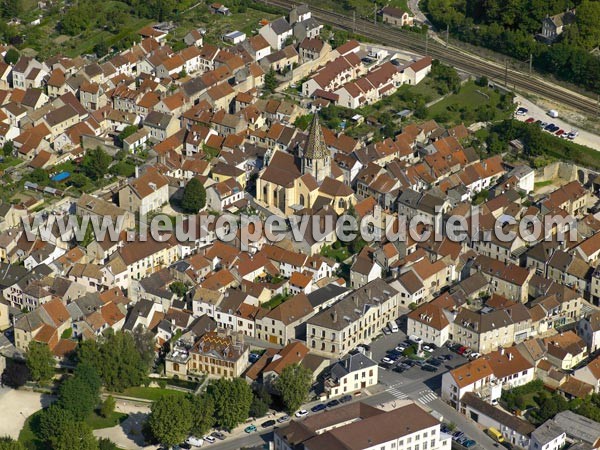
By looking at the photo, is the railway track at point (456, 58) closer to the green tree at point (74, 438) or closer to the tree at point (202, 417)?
the tree at point (202, 417)

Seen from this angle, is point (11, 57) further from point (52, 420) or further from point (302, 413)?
point (302, 413)

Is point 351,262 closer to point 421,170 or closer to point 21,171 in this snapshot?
A: point 421,170

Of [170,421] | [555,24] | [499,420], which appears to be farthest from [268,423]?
[555,24]

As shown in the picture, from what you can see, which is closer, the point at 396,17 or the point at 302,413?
the point at 302,413

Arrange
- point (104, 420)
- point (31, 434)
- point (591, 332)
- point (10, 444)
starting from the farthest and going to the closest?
point (591, 332), point (104, 420), point (31, 434), point (10, 444)

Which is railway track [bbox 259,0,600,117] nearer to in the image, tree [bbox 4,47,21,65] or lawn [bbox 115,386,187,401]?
tree [bbox 4,47,21,65]

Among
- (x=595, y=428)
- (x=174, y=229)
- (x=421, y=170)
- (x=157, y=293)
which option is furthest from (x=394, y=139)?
(x=595, y=428)

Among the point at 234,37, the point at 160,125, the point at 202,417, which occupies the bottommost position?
the point at 202,417
